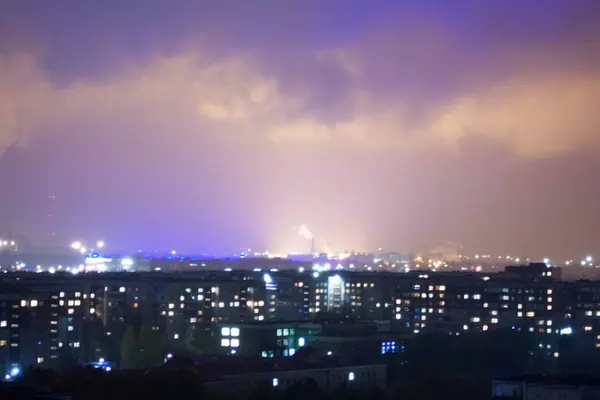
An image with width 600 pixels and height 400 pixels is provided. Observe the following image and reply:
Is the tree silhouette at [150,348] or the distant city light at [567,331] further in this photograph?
the distant city light at [567,331]

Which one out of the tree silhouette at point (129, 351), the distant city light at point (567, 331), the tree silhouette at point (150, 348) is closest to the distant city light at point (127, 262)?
the distant city light at point (567, 331)

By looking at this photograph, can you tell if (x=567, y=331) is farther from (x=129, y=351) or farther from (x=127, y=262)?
(x=127, y=262)

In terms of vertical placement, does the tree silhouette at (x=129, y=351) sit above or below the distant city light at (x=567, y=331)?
below

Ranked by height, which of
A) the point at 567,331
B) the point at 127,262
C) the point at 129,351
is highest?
the point at 127,262

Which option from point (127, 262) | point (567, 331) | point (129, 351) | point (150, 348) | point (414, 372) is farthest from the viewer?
point (127, 262)

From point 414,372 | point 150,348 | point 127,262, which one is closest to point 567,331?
point 414,372

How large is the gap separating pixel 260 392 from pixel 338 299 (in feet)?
98.7

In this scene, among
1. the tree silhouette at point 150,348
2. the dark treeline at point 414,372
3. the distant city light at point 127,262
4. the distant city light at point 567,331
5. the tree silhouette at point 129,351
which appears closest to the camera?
the dark treeline at point 414,372

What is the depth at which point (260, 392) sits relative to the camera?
18.6 meters

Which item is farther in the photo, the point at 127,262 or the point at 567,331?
the point at 127,262

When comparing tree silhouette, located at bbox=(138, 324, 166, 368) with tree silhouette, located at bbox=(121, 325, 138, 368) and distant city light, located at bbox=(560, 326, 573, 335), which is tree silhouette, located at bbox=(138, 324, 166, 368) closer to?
tree silhouette, located at bbox=(121, 325, 138, 368)

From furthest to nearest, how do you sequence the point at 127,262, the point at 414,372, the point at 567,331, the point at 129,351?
1. the point at 127,262
2. the point at 567,331
3. the point at 129,351
4. the point at 414,372

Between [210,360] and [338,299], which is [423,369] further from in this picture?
[338,299]

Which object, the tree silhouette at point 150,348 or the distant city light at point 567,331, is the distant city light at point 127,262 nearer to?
the distant city light at point 567,331
